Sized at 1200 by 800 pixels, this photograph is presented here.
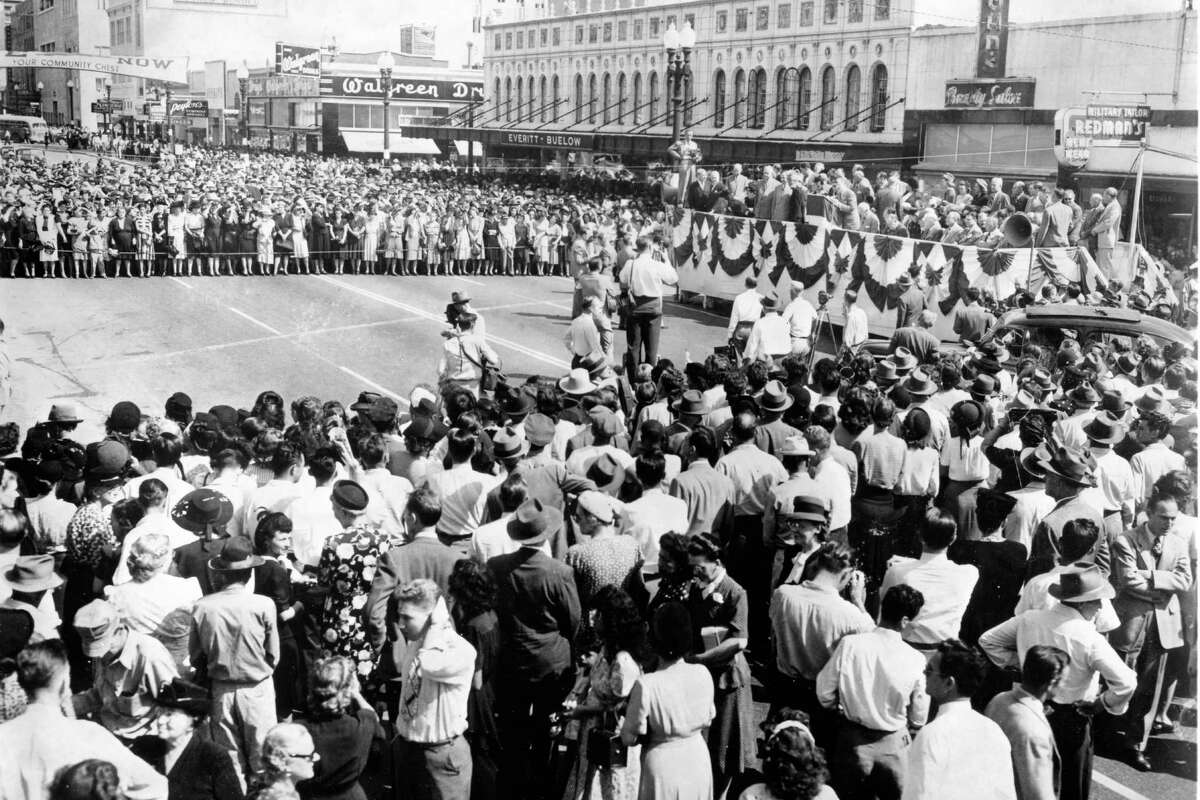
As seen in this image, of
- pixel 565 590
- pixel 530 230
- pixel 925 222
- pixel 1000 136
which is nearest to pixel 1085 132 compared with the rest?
pixel 925 222

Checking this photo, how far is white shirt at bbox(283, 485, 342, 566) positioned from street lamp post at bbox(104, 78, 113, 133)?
38.6ft

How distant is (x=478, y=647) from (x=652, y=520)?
1.55 m

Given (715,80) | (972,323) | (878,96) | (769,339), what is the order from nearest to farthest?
(769,339), (972,323), (878,96), (715,80)

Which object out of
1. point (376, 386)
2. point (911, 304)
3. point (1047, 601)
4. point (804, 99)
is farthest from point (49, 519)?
point (804, 99)

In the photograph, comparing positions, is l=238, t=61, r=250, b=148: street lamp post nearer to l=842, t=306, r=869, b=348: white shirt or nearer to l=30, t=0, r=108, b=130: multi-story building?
l=30, t=0, r=108, b=130: multi-story building

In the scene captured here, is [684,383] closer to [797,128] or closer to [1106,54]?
[1106,54]

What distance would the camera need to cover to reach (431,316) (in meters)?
20.3

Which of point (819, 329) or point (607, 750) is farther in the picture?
point (819, 329)

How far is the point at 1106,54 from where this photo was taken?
31828 millimetres

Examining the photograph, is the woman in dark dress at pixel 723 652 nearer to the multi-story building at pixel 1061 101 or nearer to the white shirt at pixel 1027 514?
the white shirt at pixel 1027 514

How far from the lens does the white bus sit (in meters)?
15.8

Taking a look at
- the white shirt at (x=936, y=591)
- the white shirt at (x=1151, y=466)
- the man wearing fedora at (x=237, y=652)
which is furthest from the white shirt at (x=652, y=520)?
the white shirt at (x=1151, y=466)

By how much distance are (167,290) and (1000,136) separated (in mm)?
26570

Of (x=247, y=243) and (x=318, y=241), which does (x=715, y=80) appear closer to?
(x=318, y=241)
